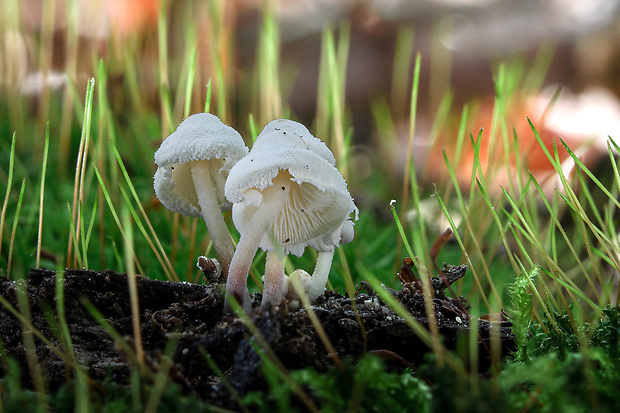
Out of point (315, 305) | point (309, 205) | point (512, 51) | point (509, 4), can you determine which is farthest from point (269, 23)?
point (509, 4)

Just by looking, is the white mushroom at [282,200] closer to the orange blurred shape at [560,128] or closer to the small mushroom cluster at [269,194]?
the small mushroom cluster at [269,194]

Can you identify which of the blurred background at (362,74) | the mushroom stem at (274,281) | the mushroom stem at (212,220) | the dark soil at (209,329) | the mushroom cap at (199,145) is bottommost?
the dark soil at (209,329)

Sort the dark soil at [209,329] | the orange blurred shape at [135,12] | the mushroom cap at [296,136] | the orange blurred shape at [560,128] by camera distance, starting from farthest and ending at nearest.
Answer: the orange blurred shape at [135,12] < the orange blurred shape at [560,128] < the mushroom cap at [296,136] < the dark soil at [209,329]

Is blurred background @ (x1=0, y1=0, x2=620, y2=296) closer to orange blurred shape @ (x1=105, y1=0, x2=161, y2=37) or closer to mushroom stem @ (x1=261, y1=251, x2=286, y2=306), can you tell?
orange blurred shape @ (x1=105, y1=0, x2=161, y2=37)

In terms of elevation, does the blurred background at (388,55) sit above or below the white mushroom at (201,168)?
above

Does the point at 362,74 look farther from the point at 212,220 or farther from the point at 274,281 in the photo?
the point at 274,281

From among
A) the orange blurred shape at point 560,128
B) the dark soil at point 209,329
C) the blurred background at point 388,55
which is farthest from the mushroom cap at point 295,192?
the orange blurred shape at point 560,128

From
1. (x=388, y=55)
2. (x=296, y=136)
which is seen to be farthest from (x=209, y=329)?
(x=388, y=55)
